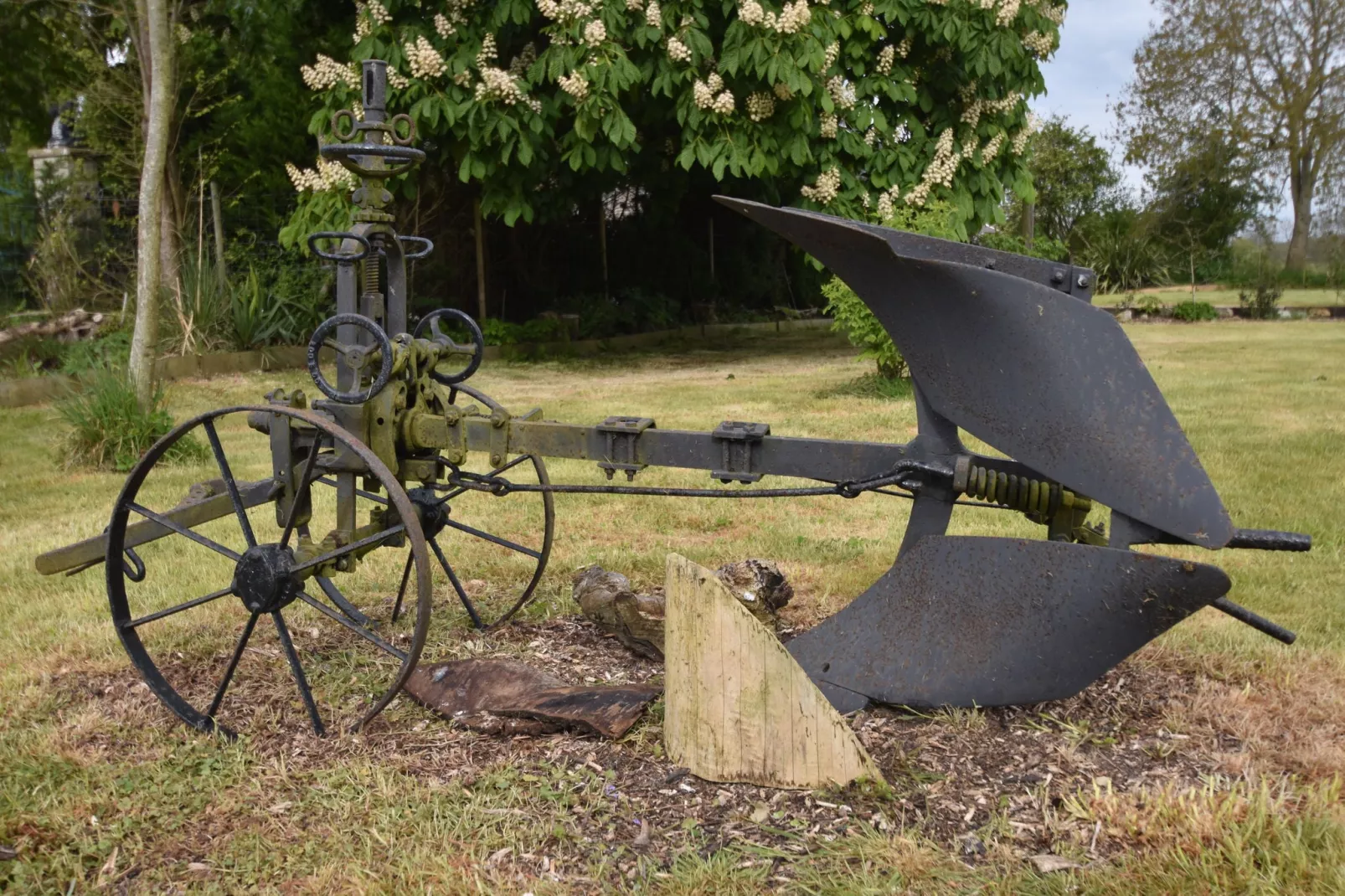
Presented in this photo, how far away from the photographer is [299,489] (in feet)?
9.68

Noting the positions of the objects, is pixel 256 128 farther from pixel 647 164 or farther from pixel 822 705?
pixel 822 705

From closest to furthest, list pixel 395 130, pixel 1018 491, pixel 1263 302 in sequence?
pixel 1018 491
pixel 395 130
pixel 1263 302

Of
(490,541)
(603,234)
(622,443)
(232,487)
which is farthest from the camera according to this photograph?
(603,234)

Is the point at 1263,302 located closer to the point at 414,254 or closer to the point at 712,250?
the point at 712,250

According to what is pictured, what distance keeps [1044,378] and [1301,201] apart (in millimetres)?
27792

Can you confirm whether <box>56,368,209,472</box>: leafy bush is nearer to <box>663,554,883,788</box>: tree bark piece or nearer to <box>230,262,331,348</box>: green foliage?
<box>230,262,331,348</box>: green foliage

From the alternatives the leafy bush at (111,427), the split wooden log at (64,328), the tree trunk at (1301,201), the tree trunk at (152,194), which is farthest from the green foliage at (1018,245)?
the tree trunk at (1301,201)

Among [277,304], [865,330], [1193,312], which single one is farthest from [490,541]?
[1193,312]

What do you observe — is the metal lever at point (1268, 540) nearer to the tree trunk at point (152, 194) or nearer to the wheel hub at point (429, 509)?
the wheel hub at point (429, 509)

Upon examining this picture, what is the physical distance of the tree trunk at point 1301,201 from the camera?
25.6 metres

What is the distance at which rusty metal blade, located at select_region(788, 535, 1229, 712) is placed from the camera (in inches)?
96.5

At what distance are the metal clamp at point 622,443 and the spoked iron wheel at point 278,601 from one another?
1.72 feet

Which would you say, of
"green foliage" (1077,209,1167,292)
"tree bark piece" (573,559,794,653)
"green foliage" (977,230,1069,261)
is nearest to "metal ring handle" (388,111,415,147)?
"tree bark piece" (573,559,794,653)

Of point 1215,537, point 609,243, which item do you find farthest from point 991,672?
point 609,243
